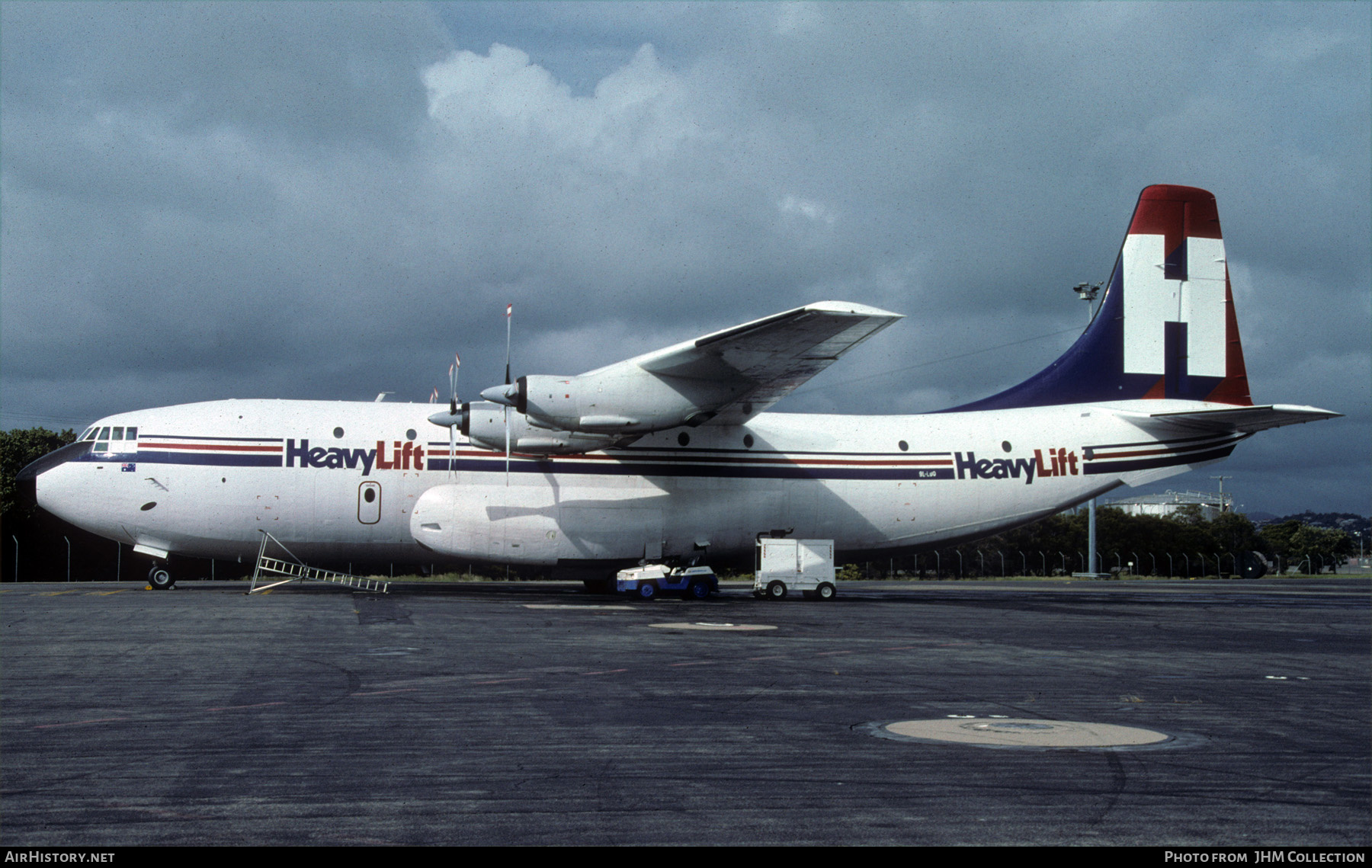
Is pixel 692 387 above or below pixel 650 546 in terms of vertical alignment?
above

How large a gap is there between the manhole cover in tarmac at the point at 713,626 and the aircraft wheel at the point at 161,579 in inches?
595

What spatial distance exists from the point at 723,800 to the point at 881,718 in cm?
312

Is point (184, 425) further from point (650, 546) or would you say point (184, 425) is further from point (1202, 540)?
point (1202, 540)

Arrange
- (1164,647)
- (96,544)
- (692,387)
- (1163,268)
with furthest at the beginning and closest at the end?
1. (96,544)
2. (1163,268)
3. (692,387)
4. (1164,647)

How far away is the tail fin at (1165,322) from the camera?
1111 inches

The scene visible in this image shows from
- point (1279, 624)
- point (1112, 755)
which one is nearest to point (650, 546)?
point (1279, 624)

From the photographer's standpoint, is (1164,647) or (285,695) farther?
(1164,647)

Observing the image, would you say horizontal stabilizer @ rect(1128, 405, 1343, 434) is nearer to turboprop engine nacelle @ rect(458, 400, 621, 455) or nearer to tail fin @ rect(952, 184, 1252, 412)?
tail fin @ rect(952, 184, 1252, 412)

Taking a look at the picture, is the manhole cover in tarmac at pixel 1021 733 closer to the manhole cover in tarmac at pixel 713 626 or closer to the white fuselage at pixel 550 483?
the manhole cover in tarmac at pixel 713 626

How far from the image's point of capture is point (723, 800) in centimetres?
545

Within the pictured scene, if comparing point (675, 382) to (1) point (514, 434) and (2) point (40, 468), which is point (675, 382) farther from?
(2) point (40, 468)

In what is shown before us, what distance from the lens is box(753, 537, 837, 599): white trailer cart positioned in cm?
2536
